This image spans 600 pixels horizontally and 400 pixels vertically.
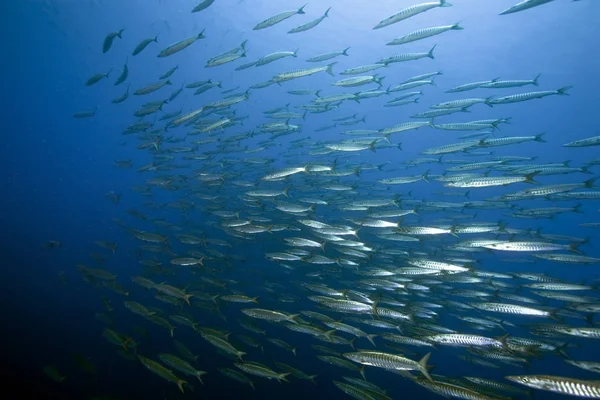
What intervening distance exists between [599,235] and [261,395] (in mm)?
58013

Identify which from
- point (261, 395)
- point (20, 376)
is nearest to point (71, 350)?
point (20, 376)

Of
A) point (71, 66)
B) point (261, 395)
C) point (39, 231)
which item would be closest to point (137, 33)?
point (71, 66)

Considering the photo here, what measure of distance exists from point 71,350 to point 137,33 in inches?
903

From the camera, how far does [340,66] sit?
106ft

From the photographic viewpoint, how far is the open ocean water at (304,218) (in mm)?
6648

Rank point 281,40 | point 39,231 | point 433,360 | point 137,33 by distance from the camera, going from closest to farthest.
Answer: point 433,360
point 137,33
point 281,40
point 39,231

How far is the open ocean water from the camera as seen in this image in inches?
262

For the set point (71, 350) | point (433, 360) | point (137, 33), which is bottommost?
point (433, 360)

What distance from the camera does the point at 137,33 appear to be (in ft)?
82.1

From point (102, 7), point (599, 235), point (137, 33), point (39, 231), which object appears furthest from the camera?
point (599, 235)

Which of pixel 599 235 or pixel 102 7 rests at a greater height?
→ pixel 102 7

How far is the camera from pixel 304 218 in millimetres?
12141

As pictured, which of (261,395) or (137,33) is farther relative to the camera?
(137,33)

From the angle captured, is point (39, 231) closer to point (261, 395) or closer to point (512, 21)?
point (261, 395)
